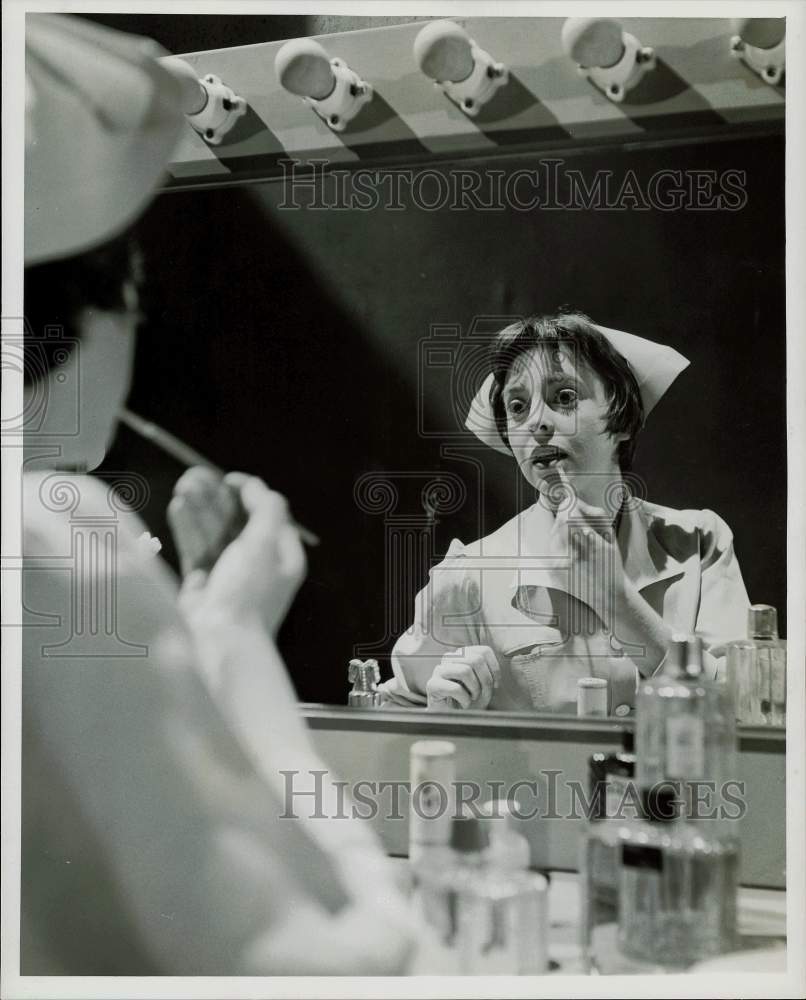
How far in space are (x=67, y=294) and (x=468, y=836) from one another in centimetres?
102

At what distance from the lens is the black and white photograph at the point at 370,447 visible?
5.21ft

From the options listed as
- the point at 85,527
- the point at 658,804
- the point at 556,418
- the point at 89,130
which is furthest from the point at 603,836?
the point at 89,130

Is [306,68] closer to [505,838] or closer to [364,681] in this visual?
[364,681]

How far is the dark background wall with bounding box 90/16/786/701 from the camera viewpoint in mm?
1604

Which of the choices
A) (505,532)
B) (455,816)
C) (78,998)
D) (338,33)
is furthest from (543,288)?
(78,998)

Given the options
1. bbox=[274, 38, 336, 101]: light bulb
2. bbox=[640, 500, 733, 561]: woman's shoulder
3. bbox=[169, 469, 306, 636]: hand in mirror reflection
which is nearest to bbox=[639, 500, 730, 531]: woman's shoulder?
bbox=[640, 500, 733, 561]: woman's shoulder

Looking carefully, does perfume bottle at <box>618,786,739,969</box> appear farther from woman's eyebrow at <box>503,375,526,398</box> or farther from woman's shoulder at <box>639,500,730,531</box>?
woman's eyebrow at <box>503,375,526,398</box>

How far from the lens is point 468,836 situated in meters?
1.51

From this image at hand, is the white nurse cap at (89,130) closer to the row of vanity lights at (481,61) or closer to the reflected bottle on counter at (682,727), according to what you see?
the row of vanity lights at (481,61)

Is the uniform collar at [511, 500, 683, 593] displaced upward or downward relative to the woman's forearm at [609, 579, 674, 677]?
upward

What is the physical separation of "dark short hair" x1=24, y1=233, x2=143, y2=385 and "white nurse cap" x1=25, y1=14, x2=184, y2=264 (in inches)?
0.9

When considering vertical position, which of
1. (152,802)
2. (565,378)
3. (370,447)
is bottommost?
(152,802)

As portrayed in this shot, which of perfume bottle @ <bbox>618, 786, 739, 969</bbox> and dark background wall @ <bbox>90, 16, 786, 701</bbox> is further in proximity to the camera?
dark background wall @ <bbox>90, 16, 786, 701</bbox>

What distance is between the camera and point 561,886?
1550 mm
